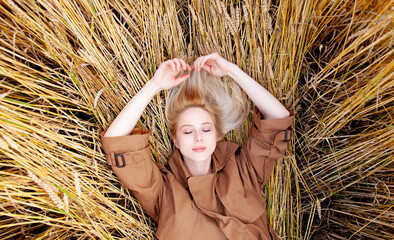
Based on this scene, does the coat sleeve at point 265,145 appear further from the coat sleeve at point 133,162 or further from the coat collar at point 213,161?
the coat sleeve at point 133,162

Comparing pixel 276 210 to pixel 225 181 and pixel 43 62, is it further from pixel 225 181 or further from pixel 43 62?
pixel 43 62

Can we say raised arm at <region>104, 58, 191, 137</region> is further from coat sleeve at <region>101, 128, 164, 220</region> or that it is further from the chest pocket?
the chest pocket

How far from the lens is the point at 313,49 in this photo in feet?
5.48

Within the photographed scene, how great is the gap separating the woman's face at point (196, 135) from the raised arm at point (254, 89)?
0.87ft

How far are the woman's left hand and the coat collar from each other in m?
0.44

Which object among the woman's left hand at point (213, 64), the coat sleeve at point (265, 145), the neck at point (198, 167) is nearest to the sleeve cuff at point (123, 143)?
the neck at point (198, 167)

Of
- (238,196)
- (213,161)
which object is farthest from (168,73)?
(238,196)

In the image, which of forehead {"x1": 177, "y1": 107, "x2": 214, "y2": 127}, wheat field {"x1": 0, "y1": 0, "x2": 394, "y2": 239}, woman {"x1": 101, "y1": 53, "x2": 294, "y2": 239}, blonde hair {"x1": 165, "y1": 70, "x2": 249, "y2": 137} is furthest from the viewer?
blonde hair {"x1": 165, "y1": 70, "x2": 249, "y2": 137}

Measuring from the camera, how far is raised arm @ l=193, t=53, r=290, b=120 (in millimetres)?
1497

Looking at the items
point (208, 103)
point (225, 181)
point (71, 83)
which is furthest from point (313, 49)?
point (71, 83)

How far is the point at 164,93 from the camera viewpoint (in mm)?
1724

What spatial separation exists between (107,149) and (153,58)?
59 cm

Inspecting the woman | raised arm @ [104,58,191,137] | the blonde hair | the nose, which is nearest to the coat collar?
the woman

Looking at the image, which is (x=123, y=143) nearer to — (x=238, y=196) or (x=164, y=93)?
(x=164, y=93)
